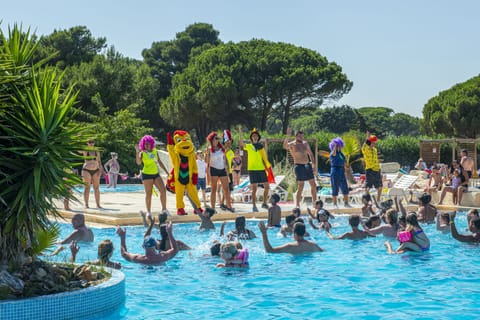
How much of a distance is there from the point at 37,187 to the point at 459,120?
5675 centimetres

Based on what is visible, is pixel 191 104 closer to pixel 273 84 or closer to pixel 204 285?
pixel 273 84

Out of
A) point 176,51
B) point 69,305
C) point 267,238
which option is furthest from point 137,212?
point 176,51

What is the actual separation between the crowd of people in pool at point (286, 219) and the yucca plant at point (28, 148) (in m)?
0.43

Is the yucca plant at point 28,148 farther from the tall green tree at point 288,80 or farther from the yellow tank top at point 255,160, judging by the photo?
the tall green tree at point 288,80

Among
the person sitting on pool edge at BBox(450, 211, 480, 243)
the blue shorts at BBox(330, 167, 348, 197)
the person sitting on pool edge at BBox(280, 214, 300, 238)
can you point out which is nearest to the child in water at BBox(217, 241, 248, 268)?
the person sitting on pool edge at BBox(280, 214, 300, 238)

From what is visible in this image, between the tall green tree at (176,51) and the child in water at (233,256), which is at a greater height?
the tall green tree at (176,51)

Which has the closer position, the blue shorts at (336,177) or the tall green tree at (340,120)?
the blue shorts at (336,177)

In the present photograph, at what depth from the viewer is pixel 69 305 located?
601 cm

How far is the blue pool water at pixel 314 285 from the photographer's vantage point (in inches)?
278

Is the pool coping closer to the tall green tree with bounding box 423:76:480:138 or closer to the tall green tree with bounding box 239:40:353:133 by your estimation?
the tall green tree with bounding box 239:40:353:133

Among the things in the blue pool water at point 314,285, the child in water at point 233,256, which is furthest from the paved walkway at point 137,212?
the child in water at point 233,256

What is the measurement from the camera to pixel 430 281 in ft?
28.0

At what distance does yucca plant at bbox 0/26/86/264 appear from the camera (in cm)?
634

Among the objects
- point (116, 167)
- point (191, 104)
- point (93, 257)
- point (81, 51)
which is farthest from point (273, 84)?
point (93, 257)
